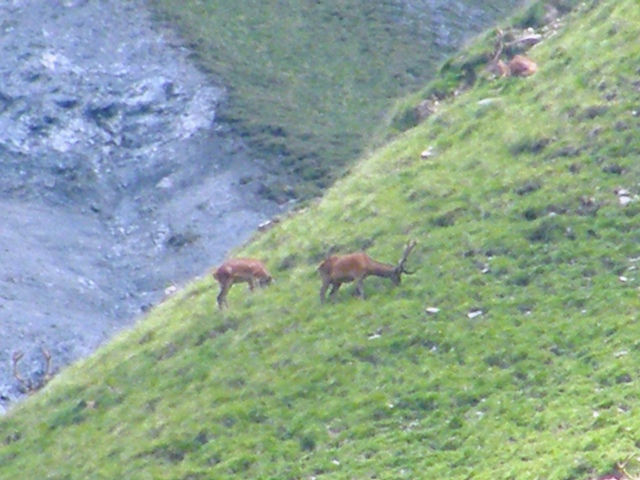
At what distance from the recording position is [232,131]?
51969 mm

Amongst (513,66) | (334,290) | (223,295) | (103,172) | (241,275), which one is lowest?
(103,172)

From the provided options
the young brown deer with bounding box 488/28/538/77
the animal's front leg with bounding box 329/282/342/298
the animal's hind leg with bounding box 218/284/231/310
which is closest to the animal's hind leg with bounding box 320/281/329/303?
the animal's front leg with bounding box 329/282/342/298

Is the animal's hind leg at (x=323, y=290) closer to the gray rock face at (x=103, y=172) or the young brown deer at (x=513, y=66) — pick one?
the young brown deer at (x=513, y=66)

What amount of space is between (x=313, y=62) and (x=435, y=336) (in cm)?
3188

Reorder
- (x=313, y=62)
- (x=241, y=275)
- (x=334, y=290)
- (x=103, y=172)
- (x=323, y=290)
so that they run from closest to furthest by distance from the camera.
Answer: (x=323, y=290) < (x=334, y=290) < (x=241, y=275) < (x=103, y=172) < (x=313, y=62)

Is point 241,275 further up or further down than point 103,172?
further up

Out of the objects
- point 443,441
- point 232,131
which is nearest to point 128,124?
point 232,131

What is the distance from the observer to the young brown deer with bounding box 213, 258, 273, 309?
1091 inches

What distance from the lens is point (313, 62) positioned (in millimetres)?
54344

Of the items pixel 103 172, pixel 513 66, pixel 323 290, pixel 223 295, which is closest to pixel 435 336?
pixel 323 290

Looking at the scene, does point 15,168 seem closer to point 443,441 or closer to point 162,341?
point 162,341

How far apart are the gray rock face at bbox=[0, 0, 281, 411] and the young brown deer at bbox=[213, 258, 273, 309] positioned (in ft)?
55.8

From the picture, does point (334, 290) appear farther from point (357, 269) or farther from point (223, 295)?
point (223, 295)

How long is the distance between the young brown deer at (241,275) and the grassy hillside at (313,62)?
20403mm
